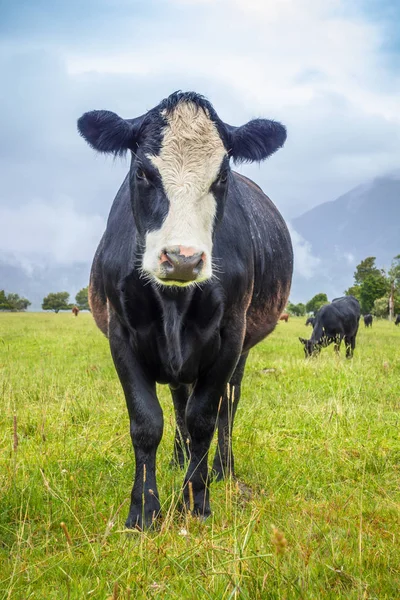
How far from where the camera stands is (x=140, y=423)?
4055 mm

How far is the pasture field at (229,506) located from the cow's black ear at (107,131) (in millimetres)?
2124

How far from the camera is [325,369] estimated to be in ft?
36.0

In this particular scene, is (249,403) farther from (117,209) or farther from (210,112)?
(210,112)

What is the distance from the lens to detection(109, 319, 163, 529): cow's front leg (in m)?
3.85

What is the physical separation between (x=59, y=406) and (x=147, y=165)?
4217 millimetres

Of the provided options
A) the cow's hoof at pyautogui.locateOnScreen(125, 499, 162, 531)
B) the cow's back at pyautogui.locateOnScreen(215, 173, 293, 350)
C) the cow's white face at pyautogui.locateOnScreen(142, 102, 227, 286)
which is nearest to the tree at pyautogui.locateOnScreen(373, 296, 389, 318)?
the cow's back at pyautogui.locateOnScreen(215, 173, 293, 350)

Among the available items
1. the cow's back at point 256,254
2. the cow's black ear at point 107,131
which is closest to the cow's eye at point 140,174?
the cow's black ear at point 107,131

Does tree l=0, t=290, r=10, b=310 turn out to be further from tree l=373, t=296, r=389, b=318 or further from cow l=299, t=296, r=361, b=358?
cow l=299, t=296, r=361, b=358

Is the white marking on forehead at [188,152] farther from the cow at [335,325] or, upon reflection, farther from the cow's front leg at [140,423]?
the cow at [335,325]

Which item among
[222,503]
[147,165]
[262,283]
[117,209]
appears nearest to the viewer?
[147,165]

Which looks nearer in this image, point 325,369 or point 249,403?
point 249,403

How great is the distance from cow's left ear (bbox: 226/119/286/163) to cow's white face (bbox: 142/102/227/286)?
1.17 ft

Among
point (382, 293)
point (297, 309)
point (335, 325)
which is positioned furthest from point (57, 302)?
point (335, 325)

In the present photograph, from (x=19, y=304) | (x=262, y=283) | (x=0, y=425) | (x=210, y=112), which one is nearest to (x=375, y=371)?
(x=262, y=283)
